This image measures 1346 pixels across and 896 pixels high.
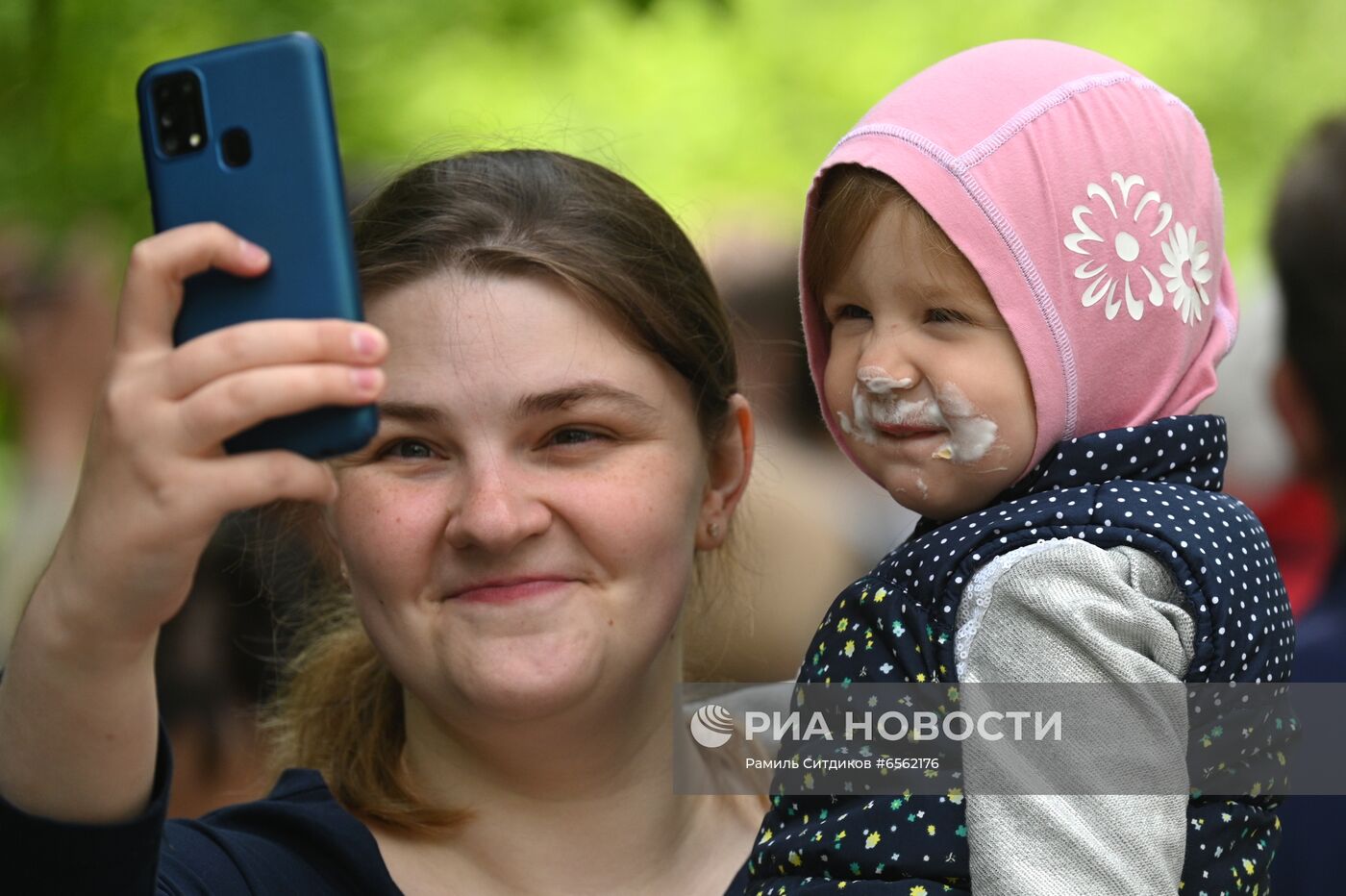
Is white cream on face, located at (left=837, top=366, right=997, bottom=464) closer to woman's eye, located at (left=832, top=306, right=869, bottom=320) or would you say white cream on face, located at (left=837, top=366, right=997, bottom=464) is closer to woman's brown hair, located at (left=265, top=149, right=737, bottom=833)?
woman's eye, located at (left=832, top=306, right=869, bottom=320)

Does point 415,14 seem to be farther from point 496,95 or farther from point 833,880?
point 833,880

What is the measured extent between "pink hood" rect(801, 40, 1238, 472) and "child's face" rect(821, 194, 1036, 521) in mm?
32

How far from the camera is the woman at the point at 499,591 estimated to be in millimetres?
2312

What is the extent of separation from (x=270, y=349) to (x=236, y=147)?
25 cm

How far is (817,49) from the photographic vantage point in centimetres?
823

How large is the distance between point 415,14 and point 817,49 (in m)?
3.09

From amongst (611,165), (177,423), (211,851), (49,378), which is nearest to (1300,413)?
(611,165)

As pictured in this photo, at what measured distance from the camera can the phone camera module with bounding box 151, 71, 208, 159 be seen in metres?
1.78

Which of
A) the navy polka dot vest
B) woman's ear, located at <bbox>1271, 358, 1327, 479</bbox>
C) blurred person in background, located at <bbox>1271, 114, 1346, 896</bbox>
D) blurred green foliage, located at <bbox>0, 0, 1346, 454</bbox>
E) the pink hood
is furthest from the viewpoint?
blurred green foliage, located at <bbox>0, 0, 1346, 454</bbox>

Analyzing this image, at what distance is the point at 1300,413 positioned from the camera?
344 cm

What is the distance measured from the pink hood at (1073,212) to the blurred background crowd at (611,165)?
1.05m

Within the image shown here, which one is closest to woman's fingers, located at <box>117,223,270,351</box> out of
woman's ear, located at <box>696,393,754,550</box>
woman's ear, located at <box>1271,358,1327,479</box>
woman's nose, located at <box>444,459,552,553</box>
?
woman's nose, located at <box>444,459,552,553</box>

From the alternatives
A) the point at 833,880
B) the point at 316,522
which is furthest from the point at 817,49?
the point at 833,880

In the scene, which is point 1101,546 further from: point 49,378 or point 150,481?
point 49,378
